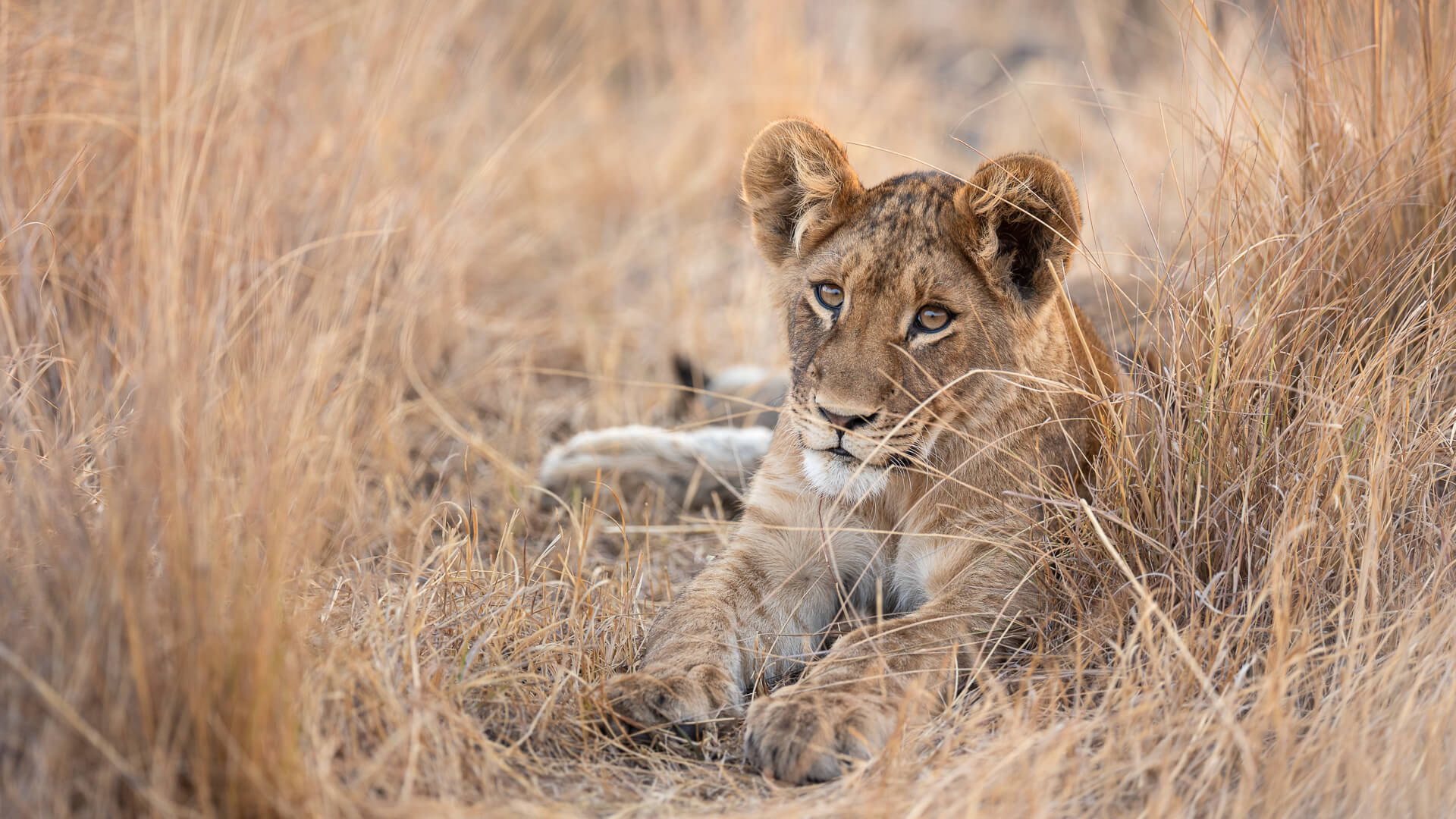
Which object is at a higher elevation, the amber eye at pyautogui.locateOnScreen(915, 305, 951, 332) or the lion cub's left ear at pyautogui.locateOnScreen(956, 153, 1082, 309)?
the lion cub's left ear at pyautogui.locateOnScreen(956, 153, 1082, 309)

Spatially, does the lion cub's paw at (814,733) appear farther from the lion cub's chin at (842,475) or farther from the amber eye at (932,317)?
the amber eye at (932,317)

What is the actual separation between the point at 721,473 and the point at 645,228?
9.82 feet

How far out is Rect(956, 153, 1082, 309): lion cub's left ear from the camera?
255cm

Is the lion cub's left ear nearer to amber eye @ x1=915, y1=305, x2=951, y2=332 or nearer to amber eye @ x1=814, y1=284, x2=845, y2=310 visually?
amber eye @ x1=915, y1=305, x2=951, y2=332

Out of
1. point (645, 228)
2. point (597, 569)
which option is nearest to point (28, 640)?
point (597, 569)

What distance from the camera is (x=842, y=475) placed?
8.71 feet

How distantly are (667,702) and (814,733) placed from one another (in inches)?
13.0

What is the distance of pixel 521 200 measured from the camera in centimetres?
688

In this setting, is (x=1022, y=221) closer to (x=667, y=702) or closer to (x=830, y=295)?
(x=830, y=295)

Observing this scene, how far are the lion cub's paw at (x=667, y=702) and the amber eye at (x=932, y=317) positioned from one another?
93cm

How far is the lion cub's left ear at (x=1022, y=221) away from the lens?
2.55 m

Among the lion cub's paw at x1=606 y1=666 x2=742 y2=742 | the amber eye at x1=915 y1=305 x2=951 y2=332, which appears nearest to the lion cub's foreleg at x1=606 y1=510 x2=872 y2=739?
the lion cub's paw at x1=606 y1=666 x2=742 y2=742

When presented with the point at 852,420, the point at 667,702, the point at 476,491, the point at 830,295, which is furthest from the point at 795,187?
the point at 476,491

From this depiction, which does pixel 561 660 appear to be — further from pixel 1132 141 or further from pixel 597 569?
pixel 1132 141
